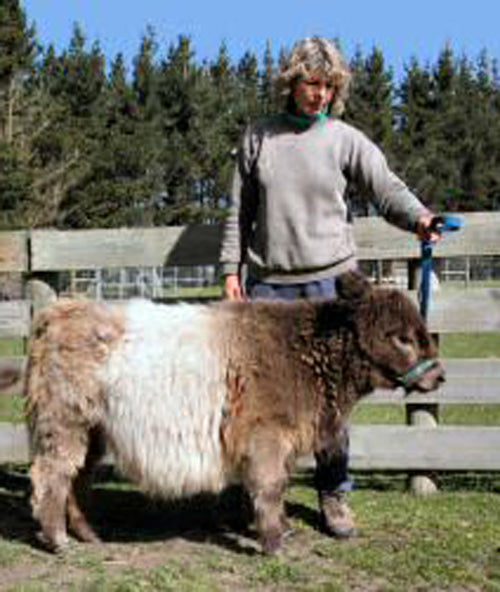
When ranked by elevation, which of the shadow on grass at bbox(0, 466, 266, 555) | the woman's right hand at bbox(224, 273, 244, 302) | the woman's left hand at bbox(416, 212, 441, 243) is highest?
the woman's left hand at bbox(416, 212, 441, 243)

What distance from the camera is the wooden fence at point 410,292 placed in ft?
20.1

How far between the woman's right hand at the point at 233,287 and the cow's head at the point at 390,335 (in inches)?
26.3

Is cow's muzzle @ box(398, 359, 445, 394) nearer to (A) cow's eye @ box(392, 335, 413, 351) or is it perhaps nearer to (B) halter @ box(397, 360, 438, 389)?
(B) halter @ box(397, 360, 438, 389)

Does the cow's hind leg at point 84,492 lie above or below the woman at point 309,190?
below

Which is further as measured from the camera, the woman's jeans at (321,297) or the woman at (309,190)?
the woman's jeans at (321,297)

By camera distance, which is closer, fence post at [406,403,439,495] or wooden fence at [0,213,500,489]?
wooden fence at [0,213,500,489]

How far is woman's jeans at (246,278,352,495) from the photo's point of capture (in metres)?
5.36

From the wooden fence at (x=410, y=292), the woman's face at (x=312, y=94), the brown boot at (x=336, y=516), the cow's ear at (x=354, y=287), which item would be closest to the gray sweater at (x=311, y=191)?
the woman's face at (x=312, y=94)

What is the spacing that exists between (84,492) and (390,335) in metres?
2.01

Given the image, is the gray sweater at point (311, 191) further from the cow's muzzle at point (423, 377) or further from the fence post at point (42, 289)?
the fence post at point (42, 289)

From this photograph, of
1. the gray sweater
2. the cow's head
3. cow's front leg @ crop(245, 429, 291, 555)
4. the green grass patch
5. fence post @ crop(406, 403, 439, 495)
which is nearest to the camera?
cow's front leg @ crop(245, 429, 291, 555)

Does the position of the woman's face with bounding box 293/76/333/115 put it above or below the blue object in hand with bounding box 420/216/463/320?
above

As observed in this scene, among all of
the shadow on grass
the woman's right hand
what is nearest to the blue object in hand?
the woman's right hand

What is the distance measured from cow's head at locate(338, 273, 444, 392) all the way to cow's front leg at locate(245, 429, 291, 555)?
643 mm
